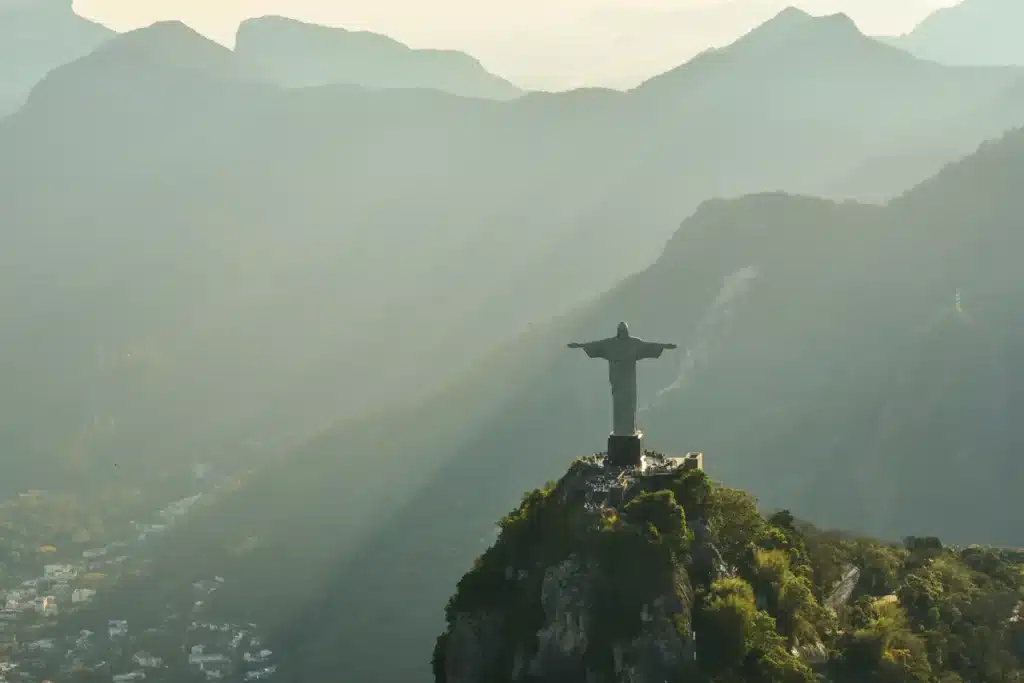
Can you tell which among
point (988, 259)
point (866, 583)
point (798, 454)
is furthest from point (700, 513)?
point (988, 259)

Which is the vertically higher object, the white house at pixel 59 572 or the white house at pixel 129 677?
the white house at pixel 129 677

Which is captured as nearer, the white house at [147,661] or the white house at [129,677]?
the white house at [129,677]

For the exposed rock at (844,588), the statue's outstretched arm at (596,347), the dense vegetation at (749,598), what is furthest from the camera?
the exposed rock at (844,588)

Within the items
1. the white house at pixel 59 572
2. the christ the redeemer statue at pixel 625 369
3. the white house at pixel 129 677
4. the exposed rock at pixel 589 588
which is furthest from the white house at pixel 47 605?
the christ the redeemer statue at pixel 625 369

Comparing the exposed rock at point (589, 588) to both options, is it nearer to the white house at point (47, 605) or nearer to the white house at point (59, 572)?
the white house at point (47, 605)

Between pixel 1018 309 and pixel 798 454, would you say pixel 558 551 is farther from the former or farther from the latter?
pixel 1018 309

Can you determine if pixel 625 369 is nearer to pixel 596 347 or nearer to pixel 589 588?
pixel 596 347

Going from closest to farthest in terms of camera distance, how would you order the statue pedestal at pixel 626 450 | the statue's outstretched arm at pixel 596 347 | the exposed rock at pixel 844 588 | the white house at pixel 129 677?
the statue pedestal at pixel 626 450 → the statue's outstretched arm at pixel 596 347 → the exposed rock at pixel 844 588 → the white house at pixel 129 677
